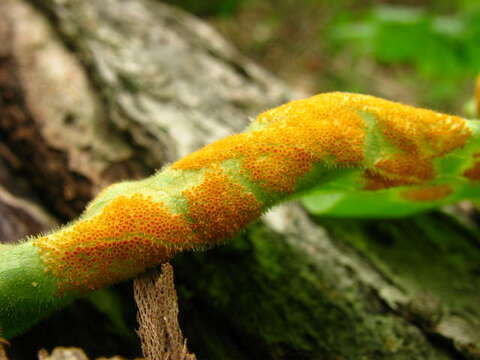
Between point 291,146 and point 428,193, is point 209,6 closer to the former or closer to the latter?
point 428,193

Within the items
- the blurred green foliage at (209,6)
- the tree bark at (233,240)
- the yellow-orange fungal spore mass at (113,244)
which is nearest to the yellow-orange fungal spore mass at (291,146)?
the yellow-orange fungal spore mass at (113,244)

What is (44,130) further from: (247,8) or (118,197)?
(247,8)

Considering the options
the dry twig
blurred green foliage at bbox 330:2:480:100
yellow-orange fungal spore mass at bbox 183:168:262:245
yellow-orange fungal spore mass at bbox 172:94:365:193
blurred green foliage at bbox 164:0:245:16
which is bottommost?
the dry twig

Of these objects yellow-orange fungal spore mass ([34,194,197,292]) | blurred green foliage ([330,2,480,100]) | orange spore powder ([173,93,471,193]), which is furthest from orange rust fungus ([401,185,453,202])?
blurred green foliage ([330,2,480,100])

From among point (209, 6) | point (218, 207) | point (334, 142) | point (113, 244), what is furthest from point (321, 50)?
point (113, 244)

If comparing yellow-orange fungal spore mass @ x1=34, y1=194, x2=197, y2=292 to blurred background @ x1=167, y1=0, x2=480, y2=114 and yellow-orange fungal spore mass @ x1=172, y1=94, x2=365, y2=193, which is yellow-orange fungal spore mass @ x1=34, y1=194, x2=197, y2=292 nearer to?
yellow-orange fungal spore mass @ x1=172, y1=94, x2=365, y2=193

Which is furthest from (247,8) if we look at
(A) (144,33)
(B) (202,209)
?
(B) (202,209)
